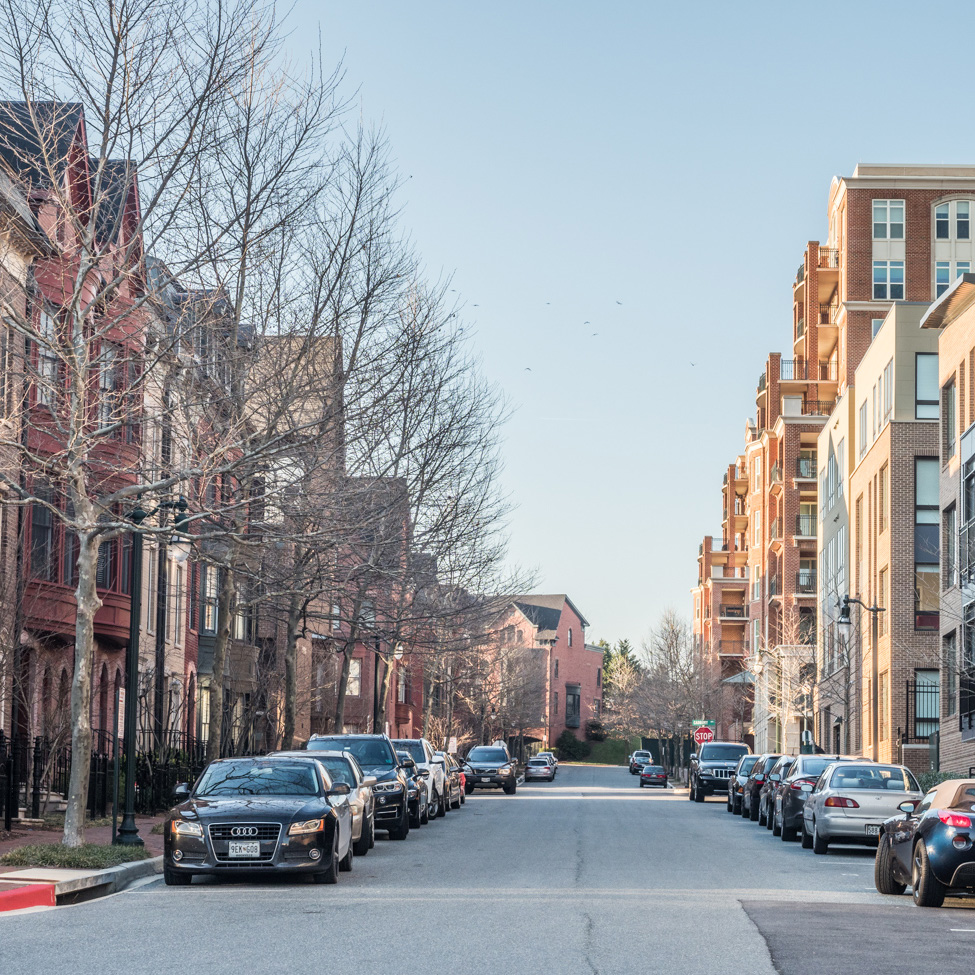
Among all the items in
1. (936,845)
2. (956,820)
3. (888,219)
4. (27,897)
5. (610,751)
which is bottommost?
(610,751)

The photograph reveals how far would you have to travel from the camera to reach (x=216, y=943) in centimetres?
1241

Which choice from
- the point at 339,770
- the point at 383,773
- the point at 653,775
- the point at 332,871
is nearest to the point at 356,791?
the point at 339,770

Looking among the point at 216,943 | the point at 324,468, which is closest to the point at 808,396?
the point at 324,468

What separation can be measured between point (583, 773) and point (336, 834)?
95.0 m

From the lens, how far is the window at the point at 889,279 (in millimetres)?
69062

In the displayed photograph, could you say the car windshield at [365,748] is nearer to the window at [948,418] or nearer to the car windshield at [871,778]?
the car windshield at [871,778]

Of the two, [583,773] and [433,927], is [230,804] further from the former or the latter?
[583,773]

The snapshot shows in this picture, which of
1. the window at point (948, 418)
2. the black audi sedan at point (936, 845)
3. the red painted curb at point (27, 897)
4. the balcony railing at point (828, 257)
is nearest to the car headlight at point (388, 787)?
the black audi sedan at point (936, 845)

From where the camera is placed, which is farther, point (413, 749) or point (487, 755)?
point (487, 755)

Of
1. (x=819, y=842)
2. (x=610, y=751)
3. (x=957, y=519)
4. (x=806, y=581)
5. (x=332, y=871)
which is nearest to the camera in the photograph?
(x=332, y=871)

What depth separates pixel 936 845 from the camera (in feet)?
51.7

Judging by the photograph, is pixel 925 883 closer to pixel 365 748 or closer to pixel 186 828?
pixel 186 828

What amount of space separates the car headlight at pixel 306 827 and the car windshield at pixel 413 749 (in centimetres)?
1891

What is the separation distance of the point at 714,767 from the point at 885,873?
3628 centimetres
